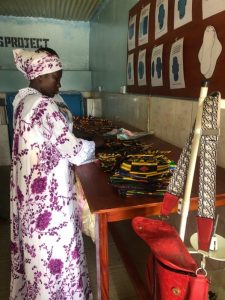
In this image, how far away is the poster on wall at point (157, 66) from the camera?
5.89ft

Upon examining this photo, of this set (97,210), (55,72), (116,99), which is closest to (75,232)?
(97,210)

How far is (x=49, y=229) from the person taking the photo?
1267 millimetres

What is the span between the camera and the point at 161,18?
1748 mm

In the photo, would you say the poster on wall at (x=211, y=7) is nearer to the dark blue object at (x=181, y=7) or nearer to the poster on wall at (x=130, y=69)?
the dark blue object at (x=181, y=7)

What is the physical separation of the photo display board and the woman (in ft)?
2.33

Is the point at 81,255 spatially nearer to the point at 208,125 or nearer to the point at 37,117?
the point at 37,117

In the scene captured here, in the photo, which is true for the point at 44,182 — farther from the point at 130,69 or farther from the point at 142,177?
the point at 130,69

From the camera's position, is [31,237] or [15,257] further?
[15,257]

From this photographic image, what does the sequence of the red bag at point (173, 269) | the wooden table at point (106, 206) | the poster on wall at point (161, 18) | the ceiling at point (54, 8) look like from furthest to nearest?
1. the ceiling at point (54, 8)
2. the poster on wall at point (161, 18)
3. the wooden table at point (106, 206)
4. the red bag at point (173, 269)

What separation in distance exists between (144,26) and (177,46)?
0.61 m

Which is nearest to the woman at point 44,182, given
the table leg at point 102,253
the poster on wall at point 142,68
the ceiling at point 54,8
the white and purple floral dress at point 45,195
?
the white and purple floral dress at point 45,195

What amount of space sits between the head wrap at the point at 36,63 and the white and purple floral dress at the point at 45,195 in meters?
0.09

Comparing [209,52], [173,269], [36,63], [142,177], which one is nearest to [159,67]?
[209,52]

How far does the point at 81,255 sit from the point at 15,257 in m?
0.37
